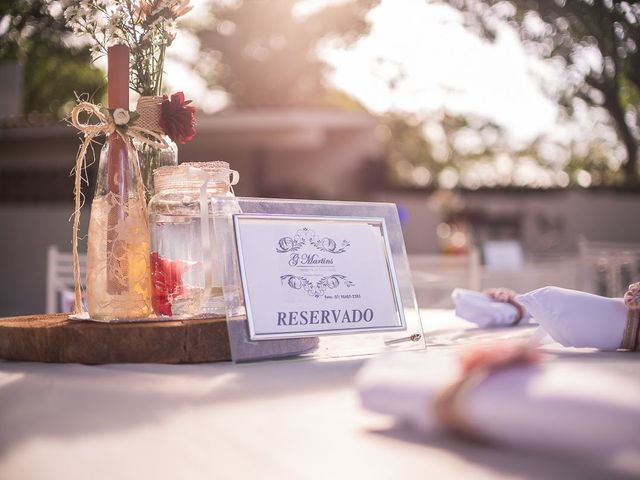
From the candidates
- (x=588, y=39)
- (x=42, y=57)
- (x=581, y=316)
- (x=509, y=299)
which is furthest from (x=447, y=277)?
(x=42, y=57)

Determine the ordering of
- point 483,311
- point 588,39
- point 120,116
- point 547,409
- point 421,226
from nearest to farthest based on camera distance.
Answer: point 547,409
point 120,116
point 483,311
point 588,39
point 421,226

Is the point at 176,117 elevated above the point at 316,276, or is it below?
above

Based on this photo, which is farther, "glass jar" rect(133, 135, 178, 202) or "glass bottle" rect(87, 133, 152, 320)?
"glass jar" rect(133, 135, 178, 202)

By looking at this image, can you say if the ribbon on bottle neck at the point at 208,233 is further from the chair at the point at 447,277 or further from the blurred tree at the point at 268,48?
the blurred tree at the point at 268,48

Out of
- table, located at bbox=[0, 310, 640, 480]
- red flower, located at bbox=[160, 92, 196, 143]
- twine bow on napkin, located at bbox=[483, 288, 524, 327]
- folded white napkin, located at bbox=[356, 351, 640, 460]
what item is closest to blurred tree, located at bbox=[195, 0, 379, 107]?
twine bow on napkin, located at bbox=[483, 288, 524, 327]

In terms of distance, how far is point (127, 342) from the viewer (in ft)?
4.55

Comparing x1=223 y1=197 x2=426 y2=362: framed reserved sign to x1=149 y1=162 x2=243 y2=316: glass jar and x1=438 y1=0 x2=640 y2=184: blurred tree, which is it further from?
x1=438 y1=0 x2=640 y2=184: blurred tree

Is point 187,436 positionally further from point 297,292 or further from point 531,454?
point 297,292

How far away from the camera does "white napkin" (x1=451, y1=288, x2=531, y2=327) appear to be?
2.11 metres

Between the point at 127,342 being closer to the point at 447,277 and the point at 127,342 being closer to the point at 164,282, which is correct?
the point at 164,282

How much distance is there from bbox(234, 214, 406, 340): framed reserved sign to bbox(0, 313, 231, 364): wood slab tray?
11 cm

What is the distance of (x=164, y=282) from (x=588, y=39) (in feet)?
22.6

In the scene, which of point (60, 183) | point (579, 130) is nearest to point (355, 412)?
point (60, 183)

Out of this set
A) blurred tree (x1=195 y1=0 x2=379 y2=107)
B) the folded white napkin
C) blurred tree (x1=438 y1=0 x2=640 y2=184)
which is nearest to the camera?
the folded white napkin
